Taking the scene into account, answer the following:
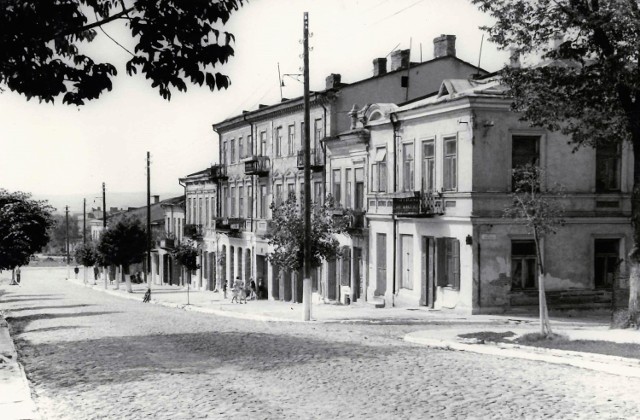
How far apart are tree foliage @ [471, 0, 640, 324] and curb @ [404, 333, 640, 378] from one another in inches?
161

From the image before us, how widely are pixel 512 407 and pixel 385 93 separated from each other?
94.2ft

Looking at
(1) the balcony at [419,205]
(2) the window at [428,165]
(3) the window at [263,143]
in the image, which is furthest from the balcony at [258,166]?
(2) the window at [428,165]

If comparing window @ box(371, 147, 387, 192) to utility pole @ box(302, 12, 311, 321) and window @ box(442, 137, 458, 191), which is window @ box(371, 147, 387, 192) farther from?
utility pole @ box(302, 12, 311, 321)

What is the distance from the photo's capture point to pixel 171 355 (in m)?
15.4

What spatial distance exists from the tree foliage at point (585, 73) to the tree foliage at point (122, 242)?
152ft

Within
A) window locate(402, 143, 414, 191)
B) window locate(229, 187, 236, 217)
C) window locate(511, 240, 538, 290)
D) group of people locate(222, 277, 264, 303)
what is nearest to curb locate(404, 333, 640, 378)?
window locate(511, 240, 538, 290)

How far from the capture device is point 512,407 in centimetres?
1021

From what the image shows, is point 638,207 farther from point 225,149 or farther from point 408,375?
point 225,149

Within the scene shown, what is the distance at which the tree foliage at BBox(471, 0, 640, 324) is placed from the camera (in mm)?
17531

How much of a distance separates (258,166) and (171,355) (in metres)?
29.9

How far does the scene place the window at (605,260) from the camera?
27125 mm

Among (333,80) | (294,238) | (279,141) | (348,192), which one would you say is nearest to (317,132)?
(333,80)

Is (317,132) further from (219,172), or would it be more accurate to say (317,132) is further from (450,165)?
(219,172)

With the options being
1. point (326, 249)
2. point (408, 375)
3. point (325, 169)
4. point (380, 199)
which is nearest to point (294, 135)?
point (325, 169)
